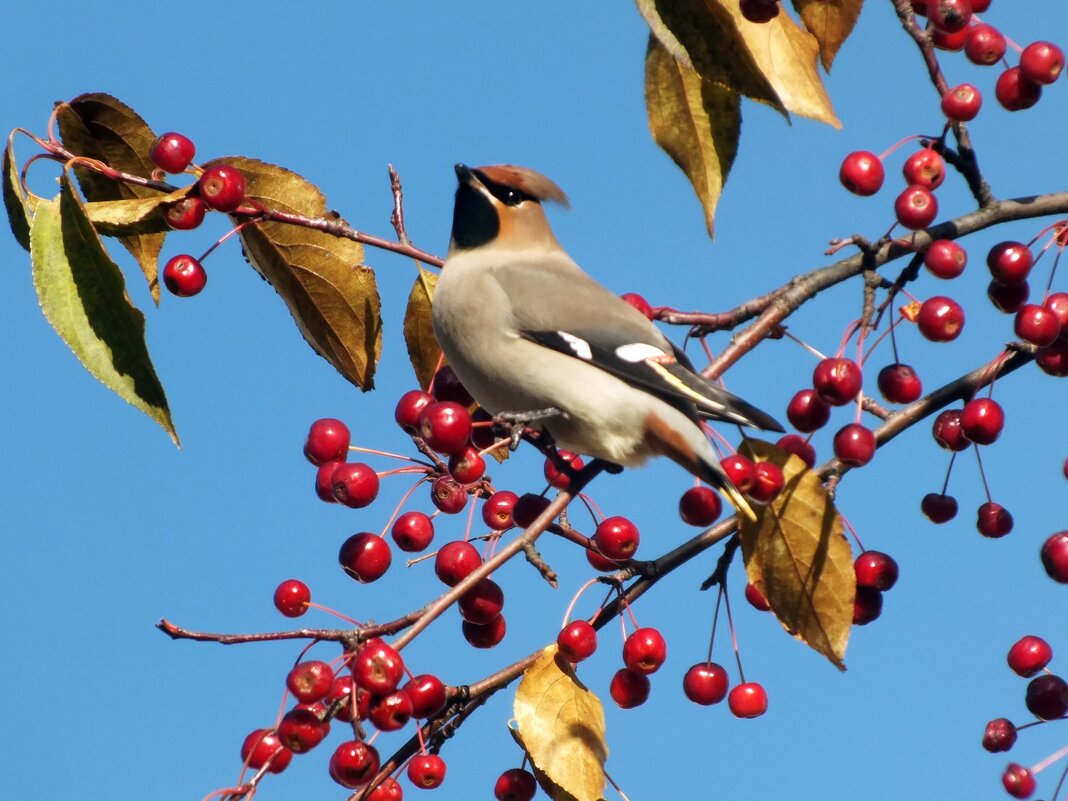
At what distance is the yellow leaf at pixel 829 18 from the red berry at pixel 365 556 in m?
1.19

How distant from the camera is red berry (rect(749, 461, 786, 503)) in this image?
237 cm

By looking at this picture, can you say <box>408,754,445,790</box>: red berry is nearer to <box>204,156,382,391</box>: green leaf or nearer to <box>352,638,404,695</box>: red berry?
<box>352,638,404,695</box>: red berry

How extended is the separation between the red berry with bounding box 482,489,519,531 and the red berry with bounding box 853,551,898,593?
706 mm

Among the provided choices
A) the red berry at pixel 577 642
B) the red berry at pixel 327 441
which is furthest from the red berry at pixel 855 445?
the red berry at pixel 327 441

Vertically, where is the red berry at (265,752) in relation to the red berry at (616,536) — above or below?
below

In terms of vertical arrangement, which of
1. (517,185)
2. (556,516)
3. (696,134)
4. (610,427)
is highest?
(517,185)

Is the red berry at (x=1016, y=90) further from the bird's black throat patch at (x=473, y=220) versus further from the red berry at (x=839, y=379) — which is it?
the bird's black throat patch at (x=473, y=220)

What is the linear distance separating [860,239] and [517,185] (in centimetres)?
145

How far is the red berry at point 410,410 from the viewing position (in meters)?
2.72

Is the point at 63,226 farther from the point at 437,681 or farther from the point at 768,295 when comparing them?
the point at 768,295

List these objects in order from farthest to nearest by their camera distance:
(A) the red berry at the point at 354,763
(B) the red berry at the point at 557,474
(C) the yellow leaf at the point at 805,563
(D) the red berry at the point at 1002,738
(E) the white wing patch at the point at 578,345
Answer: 1. (E) the white wing patch at the point at 578,345
2. (B) the red berry at the point at 557,474
3. (D) the red berry at the point at 1002,738
4. (C) the yellow leaf at the point at 805,563
5. (A) the red berry at the point at 354,763

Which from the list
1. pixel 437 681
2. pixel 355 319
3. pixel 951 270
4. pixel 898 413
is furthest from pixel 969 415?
pixel 355 319

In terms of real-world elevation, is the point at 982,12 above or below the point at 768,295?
above

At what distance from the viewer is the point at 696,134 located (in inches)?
104
